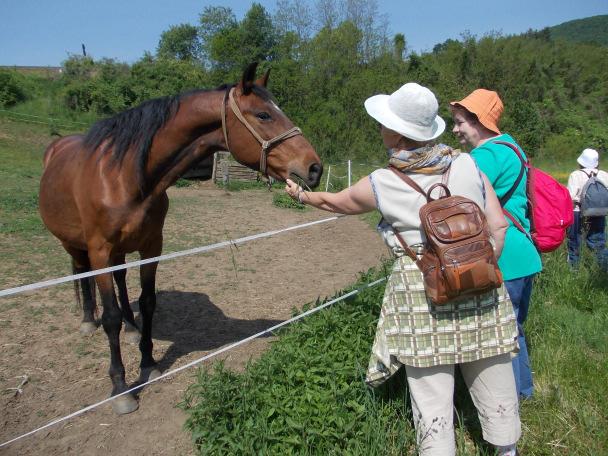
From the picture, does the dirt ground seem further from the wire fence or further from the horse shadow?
the wire fence

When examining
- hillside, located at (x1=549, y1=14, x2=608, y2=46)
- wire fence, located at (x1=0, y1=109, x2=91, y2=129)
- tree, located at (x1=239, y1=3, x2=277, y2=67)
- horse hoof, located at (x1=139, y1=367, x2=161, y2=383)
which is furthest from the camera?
hillside, located at (x1=549, y1=14, x2=608, y2=46)

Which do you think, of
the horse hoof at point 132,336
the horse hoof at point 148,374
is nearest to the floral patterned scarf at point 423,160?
the horse hoof at point 148,374

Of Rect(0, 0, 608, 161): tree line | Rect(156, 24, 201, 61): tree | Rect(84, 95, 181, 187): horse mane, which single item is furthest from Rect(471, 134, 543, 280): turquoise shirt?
Rect(156, 24, 201, 61): tree

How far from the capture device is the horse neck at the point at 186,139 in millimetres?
3041

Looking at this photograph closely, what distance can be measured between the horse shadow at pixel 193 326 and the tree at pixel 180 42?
214 feet

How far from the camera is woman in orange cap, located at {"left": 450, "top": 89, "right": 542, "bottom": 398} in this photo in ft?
7.55

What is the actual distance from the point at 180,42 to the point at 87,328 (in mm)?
68476

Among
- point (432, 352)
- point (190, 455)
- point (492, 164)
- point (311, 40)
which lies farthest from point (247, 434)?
point (311, 40)

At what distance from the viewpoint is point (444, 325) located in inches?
71.9

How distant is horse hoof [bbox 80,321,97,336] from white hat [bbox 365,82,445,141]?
3.69 meters

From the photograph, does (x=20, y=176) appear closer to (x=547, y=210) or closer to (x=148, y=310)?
(x=148, y=310)

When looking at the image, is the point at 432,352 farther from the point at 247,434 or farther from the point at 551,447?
the point at 551,447

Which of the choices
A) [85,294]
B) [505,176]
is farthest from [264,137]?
[85,294]

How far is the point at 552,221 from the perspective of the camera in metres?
2.54
